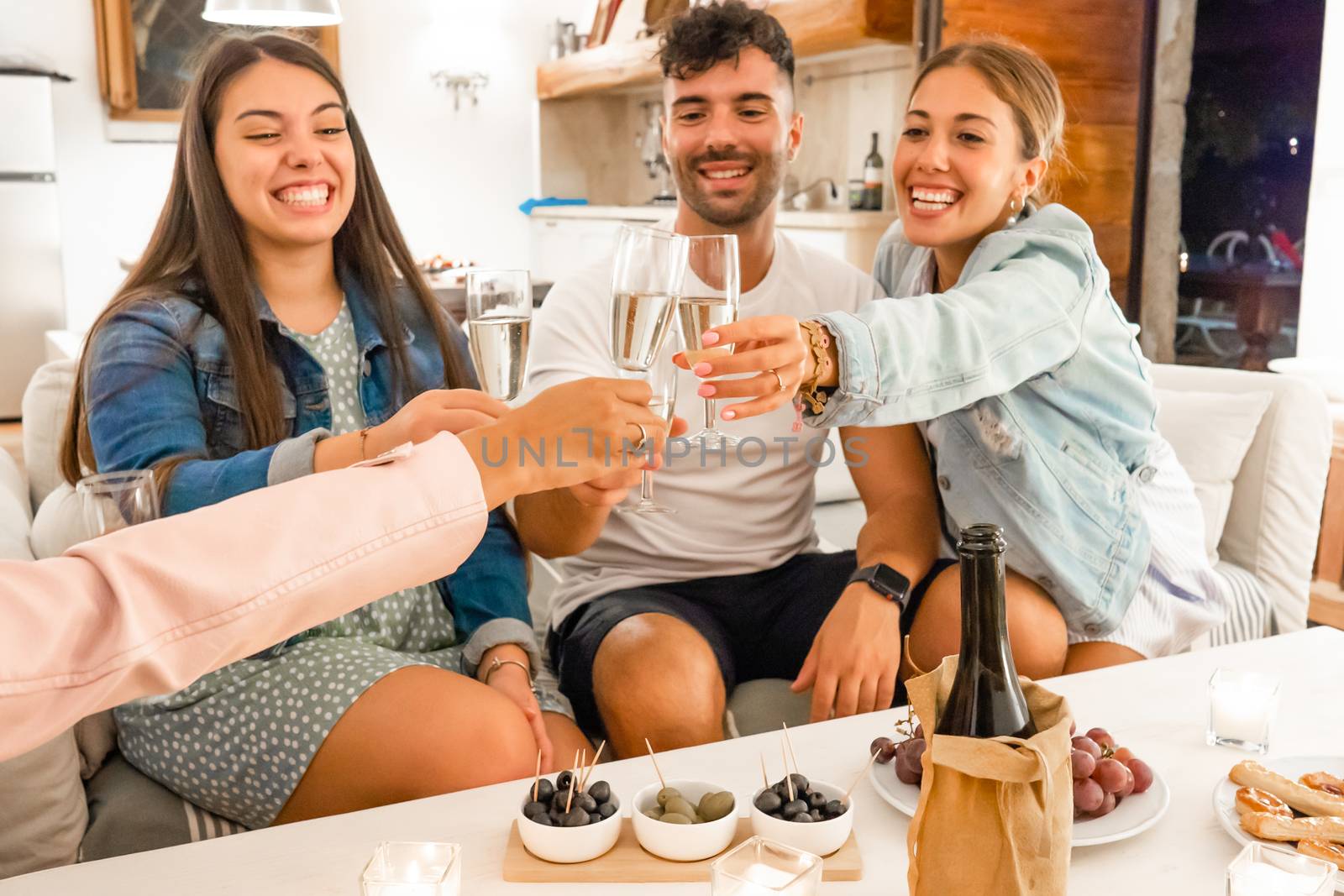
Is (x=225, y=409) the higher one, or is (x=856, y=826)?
(x=225, y=409)

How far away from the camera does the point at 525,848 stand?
1.07m

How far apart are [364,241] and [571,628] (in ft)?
2.37

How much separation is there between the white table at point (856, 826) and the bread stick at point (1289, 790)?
50mm

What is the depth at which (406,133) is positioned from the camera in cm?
720

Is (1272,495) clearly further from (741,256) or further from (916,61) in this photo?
(916,61)

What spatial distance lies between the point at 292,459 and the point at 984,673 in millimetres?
919

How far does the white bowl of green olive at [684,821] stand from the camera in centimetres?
105

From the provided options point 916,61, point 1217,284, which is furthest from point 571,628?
point 1217,284

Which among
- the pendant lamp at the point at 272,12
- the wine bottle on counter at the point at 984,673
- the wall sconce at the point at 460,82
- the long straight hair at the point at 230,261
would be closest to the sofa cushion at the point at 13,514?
the long straight hair at the point at 230,261

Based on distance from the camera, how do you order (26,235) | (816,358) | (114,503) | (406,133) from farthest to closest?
(406,133)
(26,235)
(816,358)
(114,503)

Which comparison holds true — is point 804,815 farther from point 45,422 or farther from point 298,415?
point 45,422

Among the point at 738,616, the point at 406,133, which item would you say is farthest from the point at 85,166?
the point at 738,616

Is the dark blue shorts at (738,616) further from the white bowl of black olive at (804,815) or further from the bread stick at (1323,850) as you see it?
the bread stick at (1323,850)

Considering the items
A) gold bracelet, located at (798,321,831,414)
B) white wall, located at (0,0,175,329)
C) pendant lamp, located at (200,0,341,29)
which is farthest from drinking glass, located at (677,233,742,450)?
white wall, located at (0,0,175,329)
